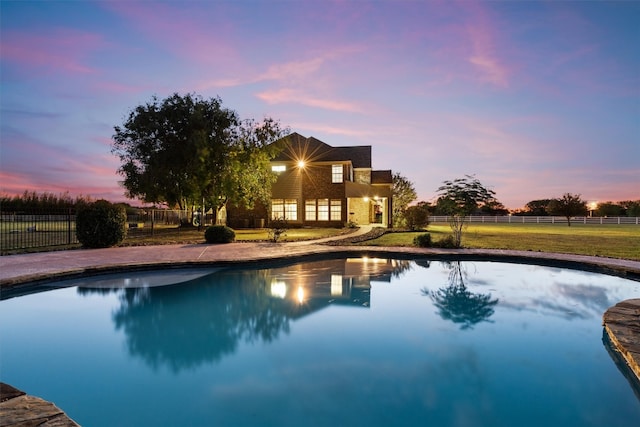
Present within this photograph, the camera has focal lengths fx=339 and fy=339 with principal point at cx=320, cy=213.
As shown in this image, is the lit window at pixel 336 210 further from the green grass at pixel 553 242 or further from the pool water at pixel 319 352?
the pool water at pixel 319 352

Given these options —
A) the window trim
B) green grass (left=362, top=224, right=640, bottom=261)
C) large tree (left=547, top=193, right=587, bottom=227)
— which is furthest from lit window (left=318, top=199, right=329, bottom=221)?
large tree (left=547, top=193, right=587, bottom=227)

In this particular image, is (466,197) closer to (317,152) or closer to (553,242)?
(553,242)

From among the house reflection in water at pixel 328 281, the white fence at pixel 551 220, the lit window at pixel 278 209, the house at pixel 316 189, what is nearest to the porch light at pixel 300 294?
the house reflection in water at pixel 328 281

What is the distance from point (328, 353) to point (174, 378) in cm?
219

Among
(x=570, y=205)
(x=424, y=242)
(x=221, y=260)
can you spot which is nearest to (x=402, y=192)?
(x=570, y=205)

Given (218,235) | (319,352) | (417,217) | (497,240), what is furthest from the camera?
(417,217)

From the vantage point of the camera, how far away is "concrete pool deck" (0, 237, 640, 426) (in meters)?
7.88

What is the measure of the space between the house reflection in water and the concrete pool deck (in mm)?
905

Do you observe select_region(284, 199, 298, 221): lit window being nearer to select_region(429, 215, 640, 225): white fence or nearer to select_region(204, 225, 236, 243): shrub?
select_region(204, 225, 236, 243): shrub

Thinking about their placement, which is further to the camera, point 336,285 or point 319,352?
point 336,285

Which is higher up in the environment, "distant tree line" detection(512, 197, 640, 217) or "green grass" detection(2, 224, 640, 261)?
"distant tree line" detection(512, 197, 640, 217)

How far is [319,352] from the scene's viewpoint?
5289 mm

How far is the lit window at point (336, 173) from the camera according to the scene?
1079 inches

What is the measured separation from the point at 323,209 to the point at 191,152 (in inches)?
422
